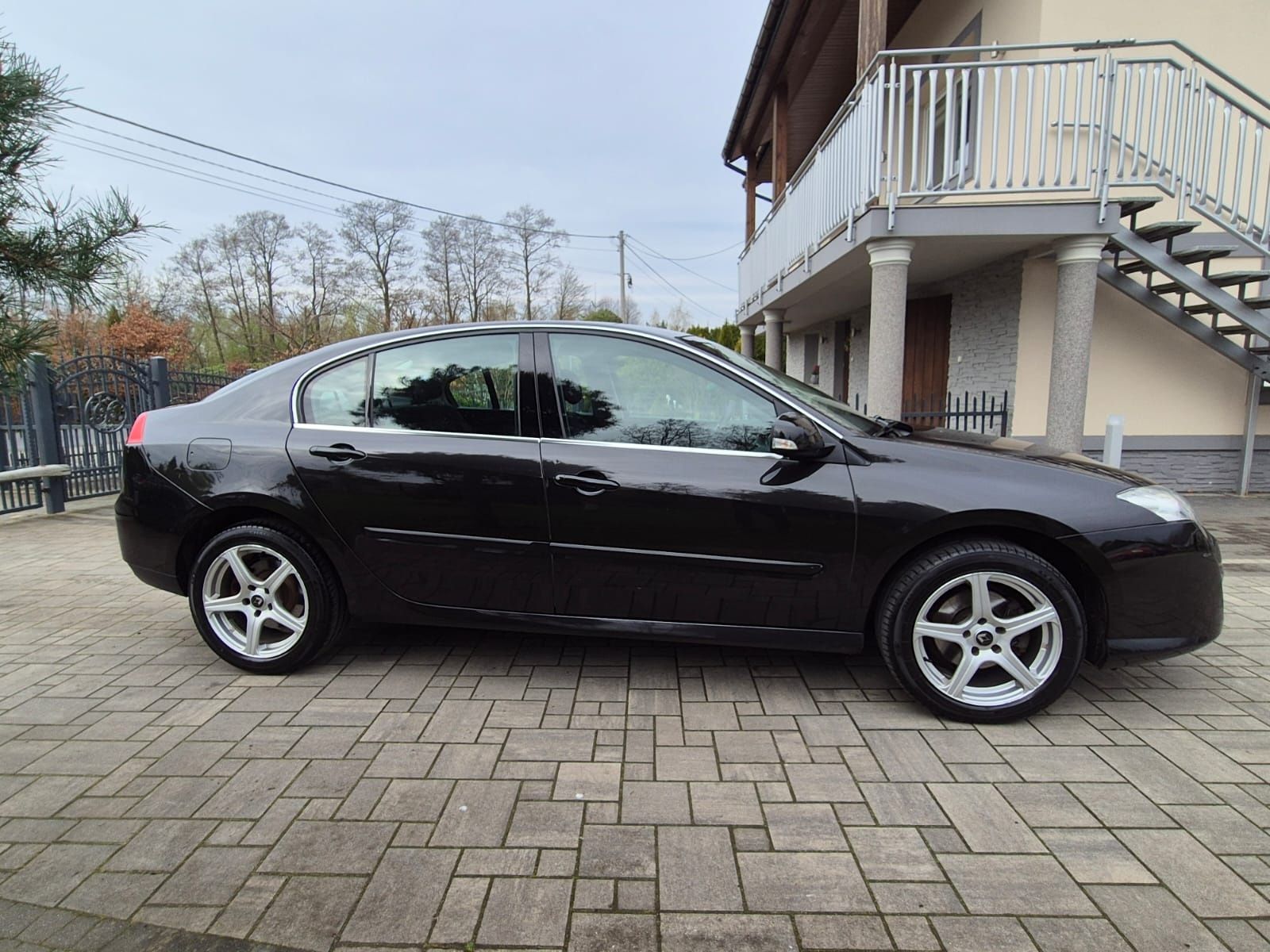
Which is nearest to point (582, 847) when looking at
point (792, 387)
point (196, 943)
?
point (196, 943)

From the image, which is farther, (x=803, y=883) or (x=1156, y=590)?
(x=1156, y=590)

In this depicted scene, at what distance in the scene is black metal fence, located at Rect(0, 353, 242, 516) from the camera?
24.8ft

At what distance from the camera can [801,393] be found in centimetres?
326

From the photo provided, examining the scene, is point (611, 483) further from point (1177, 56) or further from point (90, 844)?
point (1177, 56)

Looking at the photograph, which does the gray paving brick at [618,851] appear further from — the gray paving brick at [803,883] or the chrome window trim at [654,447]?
the chrome window trim at [654,447]

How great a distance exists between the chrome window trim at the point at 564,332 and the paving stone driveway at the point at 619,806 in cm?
119

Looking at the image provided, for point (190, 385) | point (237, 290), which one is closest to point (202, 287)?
point (237, 290)

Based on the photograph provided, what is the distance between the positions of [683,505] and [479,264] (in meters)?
34.6

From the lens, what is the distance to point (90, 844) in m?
2.17

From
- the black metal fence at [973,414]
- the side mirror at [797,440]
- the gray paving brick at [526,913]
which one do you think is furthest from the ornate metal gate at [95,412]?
the black metal fence at [973,414]

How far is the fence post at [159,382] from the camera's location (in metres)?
9.13

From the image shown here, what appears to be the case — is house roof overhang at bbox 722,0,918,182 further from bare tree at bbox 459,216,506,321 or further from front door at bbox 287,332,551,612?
bare tree at bbox 459,216,506,321

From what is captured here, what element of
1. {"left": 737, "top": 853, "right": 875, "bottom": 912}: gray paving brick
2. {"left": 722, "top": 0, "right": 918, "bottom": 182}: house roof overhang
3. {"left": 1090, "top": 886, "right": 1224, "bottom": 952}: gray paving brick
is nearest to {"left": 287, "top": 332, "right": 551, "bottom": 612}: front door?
{"left": 737, "top": 853, "right": 875, "bottom": 912}: gray paving brick

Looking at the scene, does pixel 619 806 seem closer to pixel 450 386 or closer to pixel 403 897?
pixel 403 897
